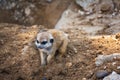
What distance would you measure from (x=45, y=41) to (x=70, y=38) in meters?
1.12

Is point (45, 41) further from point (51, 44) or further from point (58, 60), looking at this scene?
point (58, 60)

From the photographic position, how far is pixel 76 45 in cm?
659

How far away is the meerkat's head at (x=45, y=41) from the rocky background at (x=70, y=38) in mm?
422

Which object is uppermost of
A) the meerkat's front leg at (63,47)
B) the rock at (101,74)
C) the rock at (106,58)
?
the meerkat's front leg at (63,47)

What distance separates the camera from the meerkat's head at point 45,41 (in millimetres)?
5871

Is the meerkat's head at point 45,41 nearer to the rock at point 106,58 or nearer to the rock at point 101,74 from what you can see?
the rock at point 106,58

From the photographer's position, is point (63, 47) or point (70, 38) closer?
point (63, 47)

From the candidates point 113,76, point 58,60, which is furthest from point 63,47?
point 113,76

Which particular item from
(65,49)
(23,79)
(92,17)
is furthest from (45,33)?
(92,17)

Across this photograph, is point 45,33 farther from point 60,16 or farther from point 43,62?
point 60,16

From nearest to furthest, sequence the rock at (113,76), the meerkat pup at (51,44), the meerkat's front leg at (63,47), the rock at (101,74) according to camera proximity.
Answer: the rock at (113,76) → the rock at (101,74) → the meerkat pup at (51,44) → the meerkat's front leg at (63,47)

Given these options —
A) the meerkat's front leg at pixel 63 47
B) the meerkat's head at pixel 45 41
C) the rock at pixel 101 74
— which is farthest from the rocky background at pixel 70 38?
the meerkat's head at pixel 45 41

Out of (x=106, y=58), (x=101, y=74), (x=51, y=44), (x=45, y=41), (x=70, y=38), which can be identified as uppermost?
(x=45, y=41)

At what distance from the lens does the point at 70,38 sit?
691 cm
